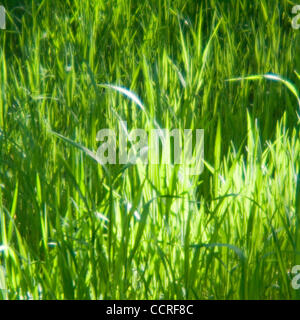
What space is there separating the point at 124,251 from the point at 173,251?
0.16 m

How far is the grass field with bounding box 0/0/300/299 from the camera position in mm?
1179

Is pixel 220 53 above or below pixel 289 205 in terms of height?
above

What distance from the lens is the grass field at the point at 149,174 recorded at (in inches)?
46.4

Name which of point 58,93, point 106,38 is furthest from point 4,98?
point 106,38

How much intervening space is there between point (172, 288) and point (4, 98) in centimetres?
89

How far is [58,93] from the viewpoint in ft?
6.20

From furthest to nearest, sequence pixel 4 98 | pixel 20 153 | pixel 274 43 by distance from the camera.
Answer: pixel 274 43 → pixel 4 98 → pixel 20 153

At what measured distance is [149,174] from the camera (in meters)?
1.39

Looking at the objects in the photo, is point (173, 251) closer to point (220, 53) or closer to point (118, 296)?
point (118, 296)
